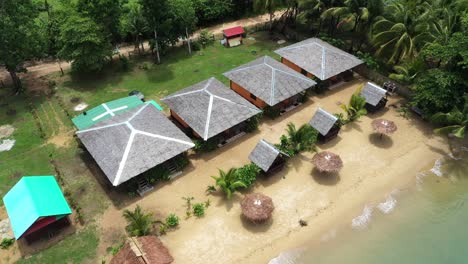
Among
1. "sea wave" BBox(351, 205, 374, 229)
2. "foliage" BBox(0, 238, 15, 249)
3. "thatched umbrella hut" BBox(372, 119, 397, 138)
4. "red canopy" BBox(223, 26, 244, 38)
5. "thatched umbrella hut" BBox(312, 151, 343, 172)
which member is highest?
"red canopy" BBox(223, 26, 244, 38)

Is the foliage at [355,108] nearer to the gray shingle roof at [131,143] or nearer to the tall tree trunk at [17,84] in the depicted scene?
the gray shingle roof at [131,143]

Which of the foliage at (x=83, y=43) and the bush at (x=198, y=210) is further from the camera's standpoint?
the foliage at (x=83, y=43)

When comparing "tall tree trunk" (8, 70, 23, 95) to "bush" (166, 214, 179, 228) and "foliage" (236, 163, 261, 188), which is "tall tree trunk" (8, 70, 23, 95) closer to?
"bush" (166, 214, 179, 228)

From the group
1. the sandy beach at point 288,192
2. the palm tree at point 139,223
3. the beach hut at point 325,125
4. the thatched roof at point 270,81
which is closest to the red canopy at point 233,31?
the thatched roof at point 270,81

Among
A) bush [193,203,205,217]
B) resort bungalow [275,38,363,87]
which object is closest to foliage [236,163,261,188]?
bush [193,203,205,217]

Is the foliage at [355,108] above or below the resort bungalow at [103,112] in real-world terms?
below

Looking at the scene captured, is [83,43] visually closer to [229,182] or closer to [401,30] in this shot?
[229,182]

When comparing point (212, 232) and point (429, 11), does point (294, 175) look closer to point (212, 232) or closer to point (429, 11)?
point (212, 232)

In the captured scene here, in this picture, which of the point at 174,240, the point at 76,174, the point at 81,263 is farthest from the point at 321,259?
the point at 76,174
